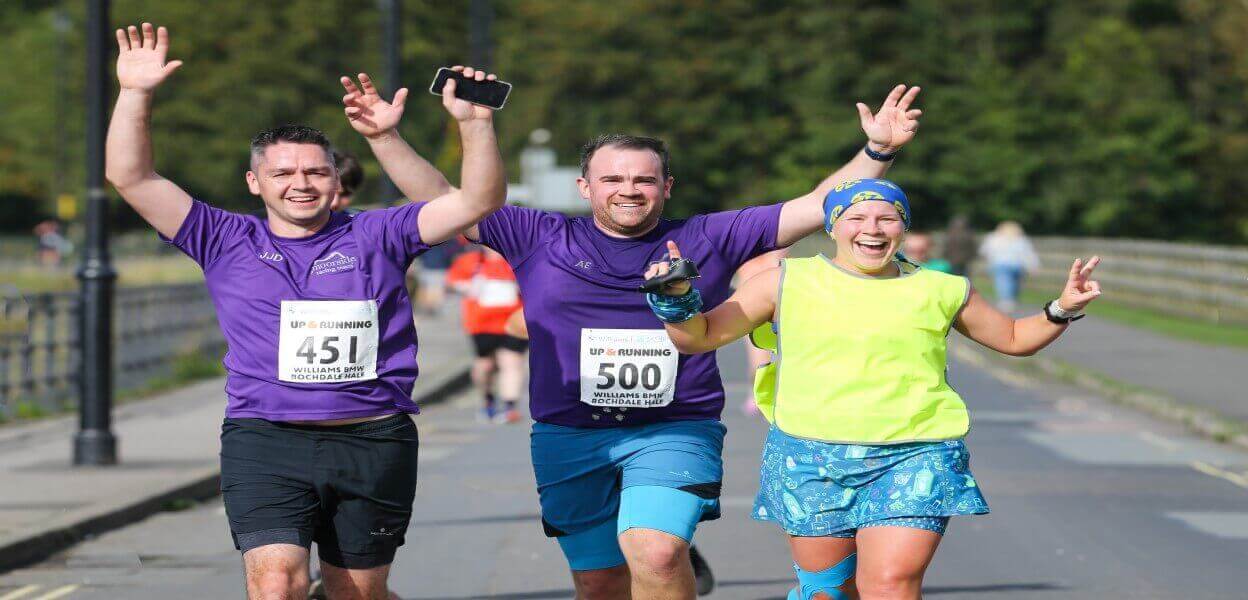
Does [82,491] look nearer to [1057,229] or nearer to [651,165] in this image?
[651,165]

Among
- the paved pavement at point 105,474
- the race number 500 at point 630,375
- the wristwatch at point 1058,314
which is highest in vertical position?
the wristwatch at point 1058,314

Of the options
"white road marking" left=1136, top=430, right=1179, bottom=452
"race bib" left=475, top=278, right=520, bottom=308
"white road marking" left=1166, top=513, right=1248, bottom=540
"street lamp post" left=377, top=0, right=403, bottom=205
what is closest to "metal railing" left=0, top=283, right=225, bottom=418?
"street lamp post" left=377, top=0, right=403, bottom=205

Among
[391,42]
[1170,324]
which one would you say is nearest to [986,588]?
[391,42]

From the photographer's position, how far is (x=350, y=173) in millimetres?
8250

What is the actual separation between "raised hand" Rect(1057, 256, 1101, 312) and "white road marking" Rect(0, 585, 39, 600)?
15.7 feet

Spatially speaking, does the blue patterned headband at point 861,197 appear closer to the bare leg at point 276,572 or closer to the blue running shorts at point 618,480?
the blue running shorts at point 618,480

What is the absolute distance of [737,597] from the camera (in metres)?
8.30

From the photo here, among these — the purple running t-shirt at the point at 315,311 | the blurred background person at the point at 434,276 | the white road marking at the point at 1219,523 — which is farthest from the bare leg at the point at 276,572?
the blurred background person at the point at 434,276

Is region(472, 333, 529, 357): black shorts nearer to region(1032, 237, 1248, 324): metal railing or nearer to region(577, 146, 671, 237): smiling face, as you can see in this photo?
region(577, 146, 671, 237): smiling face

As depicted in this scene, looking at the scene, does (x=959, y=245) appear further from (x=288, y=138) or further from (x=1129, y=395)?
(x=288, y=138)

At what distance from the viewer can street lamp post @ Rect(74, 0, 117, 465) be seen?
1266 centimetres

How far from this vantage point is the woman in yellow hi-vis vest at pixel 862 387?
5.58 m

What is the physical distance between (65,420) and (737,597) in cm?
961

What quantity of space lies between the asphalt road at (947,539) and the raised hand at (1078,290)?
2765 mm
